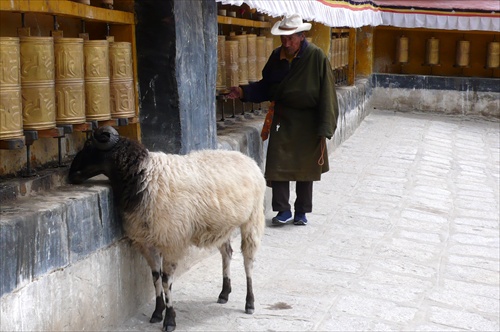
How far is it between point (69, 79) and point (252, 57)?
11.5ft

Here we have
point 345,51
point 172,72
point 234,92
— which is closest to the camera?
point 172,72

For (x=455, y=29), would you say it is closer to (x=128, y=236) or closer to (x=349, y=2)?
(x=349, y=2)

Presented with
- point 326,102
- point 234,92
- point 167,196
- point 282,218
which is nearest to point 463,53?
point 282,218

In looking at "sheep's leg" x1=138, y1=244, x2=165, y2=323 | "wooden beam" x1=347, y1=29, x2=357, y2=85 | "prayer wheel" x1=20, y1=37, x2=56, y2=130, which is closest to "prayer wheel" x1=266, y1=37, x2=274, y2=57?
"sheep's leg" x1=138, y1=244, x2=165, y2=323

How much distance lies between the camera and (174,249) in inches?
175

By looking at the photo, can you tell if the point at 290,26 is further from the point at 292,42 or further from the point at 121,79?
the point at 121,79

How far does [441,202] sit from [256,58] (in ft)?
9.02

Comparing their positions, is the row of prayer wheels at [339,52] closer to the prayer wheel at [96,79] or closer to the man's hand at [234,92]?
the man's hand at [234,92]

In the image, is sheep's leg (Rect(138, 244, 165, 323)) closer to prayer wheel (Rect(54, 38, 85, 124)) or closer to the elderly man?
prayer wheel (Rect(54, 38, 85, 124))

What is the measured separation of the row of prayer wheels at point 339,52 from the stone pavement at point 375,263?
2173 mm

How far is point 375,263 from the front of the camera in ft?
20.6

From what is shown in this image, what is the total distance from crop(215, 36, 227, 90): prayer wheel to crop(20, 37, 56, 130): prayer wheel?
284 cm

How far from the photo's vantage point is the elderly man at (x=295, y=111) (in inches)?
263

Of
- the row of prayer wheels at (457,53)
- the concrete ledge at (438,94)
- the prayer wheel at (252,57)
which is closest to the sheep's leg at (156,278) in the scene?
the prayer wheel at (252,57)
